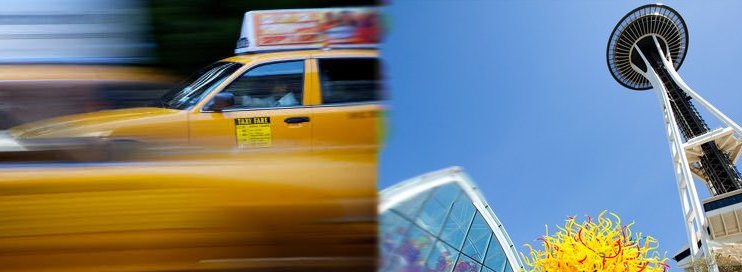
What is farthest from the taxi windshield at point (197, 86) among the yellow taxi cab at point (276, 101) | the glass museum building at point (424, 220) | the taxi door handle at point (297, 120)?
the glass museum building at point (424, 220)

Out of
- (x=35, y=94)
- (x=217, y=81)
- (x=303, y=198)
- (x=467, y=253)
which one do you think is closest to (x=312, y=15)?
(x=217, y=81)

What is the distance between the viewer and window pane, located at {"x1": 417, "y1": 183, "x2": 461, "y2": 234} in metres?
1.76

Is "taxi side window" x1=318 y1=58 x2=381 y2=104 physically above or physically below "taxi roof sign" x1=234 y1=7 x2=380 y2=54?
below

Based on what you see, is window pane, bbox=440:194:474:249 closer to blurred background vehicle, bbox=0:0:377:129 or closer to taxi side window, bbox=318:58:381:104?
taxi side window, bbox=318:58:381:104

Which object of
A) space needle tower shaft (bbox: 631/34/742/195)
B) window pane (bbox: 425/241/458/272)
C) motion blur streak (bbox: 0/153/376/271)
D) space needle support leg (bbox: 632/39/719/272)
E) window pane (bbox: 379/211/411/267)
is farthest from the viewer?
space needle tower shaft (bbox: 631/34/742/195)

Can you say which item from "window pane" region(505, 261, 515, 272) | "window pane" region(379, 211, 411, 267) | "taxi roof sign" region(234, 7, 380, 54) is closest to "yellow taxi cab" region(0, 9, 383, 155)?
"taxi roof sign" region(234, 7, 380, 54)

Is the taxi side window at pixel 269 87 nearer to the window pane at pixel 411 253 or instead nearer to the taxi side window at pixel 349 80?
the taxi side window at pixel 349 80

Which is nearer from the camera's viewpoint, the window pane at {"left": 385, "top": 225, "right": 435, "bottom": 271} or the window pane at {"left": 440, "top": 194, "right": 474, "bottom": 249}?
the window pane at {"left": 385, "top": 225, "right": 435, "bottom": 271}

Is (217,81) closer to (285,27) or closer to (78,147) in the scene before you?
(285,27)

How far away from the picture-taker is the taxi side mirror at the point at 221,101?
1.49 metres

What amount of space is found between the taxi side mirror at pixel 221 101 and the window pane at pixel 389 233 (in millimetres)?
484

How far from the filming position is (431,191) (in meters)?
2.05

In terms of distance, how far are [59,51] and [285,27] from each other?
53cm

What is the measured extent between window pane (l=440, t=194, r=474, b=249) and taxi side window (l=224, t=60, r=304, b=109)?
0.76 metres
